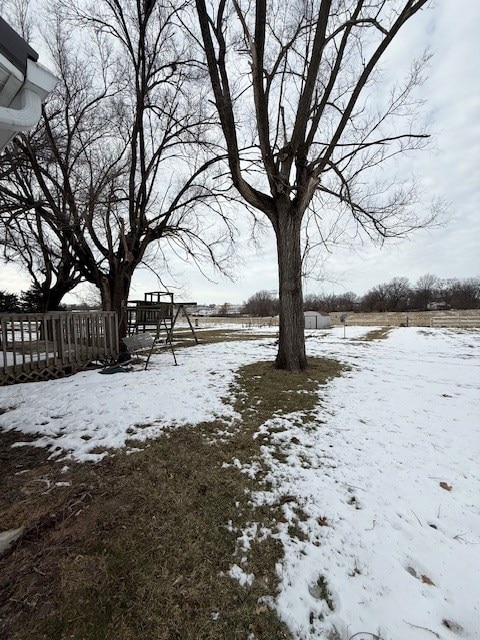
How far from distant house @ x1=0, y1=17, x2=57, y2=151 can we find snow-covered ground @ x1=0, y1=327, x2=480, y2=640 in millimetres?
3236

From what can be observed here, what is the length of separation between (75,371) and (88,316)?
5.00 ft

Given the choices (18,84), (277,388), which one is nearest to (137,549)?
(18,84)

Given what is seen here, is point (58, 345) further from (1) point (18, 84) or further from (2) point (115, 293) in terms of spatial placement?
(1) point (18, 84)

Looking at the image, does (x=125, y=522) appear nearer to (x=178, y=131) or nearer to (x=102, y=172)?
(x=102, y=172)

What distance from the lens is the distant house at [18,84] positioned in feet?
6.77

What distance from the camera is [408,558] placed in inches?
74.2

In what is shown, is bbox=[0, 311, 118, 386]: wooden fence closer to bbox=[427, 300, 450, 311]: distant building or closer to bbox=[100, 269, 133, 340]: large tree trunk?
bbox=[100, 269, 133, 340]: large tree trunk

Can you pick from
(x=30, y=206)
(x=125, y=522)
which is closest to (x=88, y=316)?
(x=30, y=206)

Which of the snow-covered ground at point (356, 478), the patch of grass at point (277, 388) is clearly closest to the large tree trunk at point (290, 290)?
the patch of grass at point (277, 388)

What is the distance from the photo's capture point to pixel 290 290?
6.55m

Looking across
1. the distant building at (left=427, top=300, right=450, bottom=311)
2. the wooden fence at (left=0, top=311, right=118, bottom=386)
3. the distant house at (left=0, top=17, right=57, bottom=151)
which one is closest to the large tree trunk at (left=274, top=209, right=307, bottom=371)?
the distant house at (left=0, top=17, right=57, bottom=151)

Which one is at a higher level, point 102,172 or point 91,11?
point 91,11

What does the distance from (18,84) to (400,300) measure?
76.1m

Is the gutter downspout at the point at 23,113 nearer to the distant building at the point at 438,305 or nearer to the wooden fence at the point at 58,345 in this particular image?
the wooden fence at the point at 58,345
